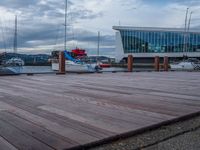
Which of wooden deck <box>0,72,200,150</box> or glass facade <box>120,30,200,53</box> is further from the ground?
glass facade <box>120,30,200,53</box>

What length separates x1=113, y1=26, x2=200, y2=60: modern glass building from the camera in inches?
1747

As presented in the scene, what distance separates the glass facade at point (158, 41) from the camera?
1747 inches

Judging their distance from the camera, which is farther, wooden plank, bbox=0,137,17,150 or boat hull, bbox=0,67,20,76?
boat hull, bbox=0,67,20,76

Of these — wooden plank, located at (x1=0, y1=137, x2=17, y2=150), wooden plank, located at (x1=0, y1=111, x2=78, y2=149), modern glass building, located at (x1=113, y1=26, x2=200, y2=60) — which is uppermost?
modern glass building, located at (x1=113, y1=26, x2=200, y2=60)

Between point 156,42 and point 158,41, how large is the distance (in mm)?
399

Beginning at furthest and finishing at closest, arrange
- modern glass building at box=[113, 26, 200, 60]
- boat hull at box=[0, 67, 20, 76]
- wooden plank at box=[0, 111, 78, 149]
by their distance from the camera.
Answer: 1. modern glass building at box=[113, 26, 200, 60]
2. boat hull at box=[0, 67, 20, 76]
3. wooden plank at box=[0, 111, 78, 149]

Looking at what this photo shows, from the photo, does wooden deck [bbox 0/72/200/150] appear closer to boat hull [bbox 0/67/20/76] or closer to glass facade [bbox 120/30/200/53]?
boat hull [bbox 0/67/20/76]

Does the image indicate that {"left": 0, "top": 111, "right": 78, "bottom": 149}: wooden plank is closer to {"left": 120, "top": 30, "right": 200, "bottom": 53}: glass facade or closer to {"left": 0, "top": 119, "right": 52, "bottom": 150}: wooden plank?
{"left": 0, "top": 119, "right": 52, "bottom": 150}: wooden plank

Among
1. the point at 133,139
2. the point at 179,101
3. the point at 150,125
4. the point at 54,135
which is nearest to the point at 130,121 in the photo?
the point at 150,125

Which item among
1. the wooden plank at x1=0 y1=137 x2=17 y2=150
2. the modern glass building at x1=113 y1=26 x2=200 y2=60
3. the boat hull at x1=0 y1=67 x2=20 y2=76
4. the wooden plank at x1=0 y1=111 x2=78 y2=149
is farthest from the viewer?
the modern glass building at x1=113 y1=26 x2=200 y2=60

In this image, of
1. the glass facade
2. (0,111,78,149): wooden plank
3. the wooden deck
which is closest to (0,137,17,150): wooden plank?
the wooden deck

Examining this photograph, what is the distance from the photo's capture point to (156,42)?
153ft

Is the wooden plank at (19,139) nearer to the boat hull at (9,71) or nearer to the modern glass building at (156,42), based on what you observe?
the boat hull at (9,71)

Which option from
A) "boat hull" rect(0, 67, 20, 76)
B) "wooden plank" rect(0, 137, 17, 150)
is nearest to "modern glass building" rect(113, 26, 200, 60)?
"boat hull" rect(0, 67, 20, 76)
